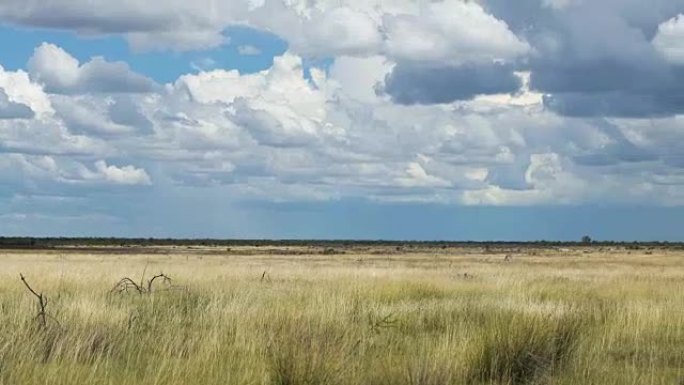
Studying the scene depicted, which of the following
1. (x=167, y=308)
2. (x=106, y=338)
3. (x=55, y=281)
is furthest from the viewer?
(x=55, y=281)

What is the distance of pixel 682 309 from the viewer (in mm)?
18297

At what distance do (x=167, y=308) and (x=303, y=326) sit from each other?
555 centimetres

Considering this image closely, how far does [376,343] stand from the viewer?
12.5m

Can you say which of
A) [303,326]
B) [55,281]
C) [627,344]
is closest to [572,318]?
[627,344]

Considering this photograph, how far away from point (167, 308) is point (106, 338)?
5.04 meters

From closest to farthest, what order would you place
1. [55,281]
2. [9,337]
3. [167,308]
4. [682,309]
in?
1. [9,337]
2. [167,308]
3. [682,309]
4. [55,281]

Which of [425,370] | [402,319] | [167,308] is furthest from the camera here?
[167,308]

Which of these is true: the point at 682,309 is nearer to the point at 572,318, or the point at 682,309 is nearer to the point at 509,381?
the point at 572,318

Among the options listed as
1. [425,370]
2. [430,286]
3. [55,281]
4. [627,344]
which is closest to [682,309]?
[627,344]

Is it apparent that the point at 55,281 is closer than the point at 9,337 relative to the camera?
No

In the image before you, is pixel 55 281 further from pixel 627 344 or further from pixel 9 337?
pixel 627 344

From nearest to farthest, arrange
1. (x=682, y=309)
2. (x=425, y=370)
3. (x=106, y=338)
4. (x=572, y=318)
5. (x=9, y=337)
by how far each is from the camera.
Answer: (x=425, y=370), (x=9, y=337), (x=106, y=338), (x=572, y=318), (x=682, y=309)

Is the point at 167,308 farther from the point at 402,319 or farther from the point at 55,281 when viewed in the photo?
the point at 55,281

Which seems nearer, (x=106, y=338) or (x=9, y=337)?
(x=9, y=337)
